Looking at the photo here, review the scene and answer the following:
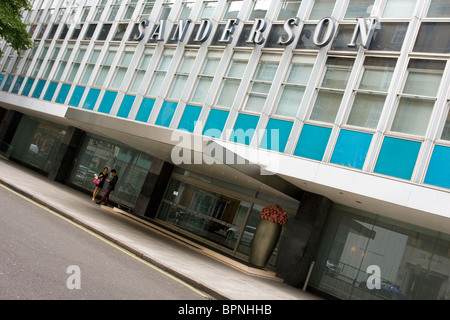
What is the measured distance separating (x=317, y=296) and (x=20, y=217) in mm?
9298

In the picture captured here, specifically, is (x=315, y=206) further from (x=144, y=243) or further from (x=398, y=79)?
(x=144, y=243)

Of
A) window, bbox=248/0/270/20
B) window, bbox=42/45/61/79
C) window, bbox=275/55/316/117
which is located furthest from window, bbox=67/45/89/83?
window, bbox=275/55/316/117

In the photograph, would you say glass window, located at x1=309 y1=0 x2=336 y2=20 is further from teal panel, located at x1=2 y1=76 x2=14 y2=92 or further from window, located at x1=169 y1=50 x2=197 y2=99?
teal panel, located at x1=2 y1=76 x2=14 y2=92

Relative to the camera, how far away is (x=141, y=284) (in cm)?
699

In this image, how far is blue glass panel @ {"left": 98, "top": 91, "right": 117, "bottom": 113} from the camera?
19359 millimetres

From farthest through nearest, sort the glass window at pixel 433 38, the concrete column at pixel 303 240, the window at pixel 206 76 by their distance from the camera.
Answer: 1. the window at pixel 206 76
2. the concrete column at pixel 303 240
3. the glass window at pixel 433 38

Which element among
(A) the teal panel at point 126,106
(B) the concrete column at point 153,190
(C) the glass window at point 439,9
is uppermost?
(C) the glass window at point 439,9

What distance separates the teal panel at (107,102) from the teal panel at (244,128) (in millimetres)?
7619

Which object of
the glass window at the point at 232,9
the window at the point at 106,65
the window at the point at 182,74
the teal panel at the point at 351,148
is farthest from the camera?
the window at the point at 106,65

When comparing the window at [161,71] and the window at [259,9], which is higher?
the window at [259,9]

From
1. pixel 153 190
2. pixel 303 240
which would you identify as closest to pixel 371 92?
pixel 303 240

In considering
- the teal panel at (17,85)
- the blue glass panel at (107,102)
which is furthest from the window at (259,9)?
the teal panel at (17,85)

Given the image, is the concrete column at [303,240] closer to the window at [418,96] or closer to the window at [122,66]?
the window at [418,96]

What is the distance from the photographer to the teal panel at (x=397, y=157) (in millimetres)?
11109
